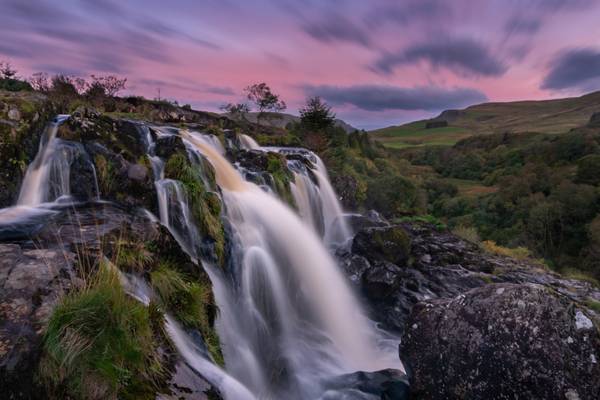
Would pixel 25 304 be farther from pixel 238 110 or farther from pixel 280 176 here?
pixel 238 110

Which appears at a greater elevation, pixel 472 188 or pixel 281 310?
pixel 281 310

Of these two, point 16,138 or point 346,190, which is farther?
point 346,190

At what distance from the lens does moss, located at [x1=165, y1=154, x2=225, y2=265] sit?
356 inches

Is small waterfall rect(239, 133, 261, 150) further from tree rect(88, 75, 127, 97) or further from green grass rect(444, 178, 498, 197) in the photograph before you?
green grass rect(444, 178, 498, 197)

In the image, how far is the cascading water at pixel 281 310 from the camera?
25.4 feet

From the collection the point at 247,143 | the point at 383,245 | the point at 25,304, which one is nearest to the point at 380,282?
the point at 383,245

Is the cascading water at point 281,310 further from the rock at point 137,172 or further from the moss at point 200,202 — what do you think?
the rock at point 137,172

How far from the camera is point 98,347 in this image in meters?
3.16

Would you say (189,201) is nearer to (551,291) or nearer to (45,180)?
(45,180)

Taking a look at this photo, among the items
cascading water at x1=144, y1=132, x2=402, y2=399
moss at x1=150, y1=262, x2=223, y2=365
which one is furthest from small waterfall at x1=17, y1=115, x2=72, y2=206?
moss at x1=150, y1=262, x2=223, y2=365

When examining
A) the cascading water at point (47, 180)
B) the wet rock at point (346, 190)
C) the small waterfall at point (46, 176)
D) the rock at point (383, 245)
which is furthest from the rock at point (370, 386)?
the wet rock at point (346, 190)

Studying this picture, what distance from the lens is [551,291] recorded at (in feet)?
19.7

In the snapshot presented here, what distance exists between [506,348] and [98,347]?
19.8 feet

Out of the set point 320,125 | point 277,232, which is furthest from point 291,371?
point 320,125
